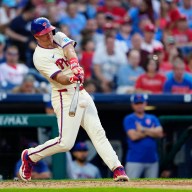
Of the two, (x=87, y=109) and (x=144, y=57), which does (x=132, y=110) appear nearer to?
(x=144, y=57)

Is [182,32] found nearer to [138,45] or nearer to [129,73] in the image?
[138,45]

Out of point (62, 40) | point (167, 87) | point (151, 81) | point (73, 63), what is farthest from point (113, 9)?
point (73, 63)

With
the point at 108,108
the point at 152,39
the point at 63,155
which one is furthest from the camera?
the point at 152,39

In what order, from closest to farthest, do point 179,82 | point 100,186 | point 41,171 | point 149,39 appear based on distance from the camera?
1. point 100,186
2. point 41,171
3. point 179,82
4. point 149,39

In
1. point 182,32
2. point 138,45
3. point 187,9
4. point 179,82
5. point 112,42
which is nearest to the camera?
point 179,82

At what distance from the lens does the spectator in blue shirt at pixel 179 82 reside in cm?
1235

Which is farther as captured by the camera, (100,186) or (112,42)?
(112,42)

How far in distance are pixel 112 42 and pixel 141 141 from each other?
7.59 ft

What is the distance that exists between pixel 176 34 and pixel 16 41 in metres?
2.73

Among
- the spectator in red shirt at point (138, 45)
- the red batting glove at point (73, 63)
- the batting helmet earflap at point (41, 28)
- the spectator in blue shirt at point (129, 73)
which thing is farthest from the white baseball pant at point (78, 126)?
the spectator in red shirt at point (138, 45)

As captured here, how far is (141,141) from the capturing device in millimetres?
11555

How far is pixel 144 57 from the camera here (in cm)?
1343

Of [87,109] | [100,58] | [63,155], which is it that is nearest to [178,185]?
[87,109]

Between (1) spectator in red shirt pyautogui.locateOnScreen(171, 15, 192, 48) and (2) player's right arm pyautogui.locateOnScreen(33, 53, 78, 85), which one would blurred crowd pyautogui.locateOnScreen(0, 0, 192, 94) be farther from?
(2) player's right arm pyautogui.locateOnScreen(33, 53, 78, 85)
